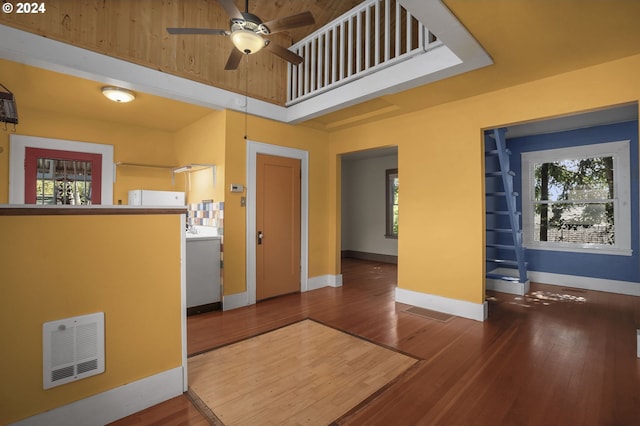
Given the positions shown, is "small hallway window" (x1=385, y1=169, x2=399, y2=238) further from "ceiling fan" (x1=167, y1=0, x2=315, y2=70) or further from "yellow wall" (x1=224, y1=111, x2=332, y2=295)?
"ceiling fan" (x1=167, y1=0, x2=315, y2=70)

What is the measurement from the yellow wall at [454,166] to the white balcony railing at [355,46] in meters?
0.97

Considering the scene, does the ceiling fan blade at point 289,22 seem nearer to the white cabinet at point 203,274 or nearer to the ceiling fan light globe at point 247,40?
the ceiling fan light globe at point 247,40

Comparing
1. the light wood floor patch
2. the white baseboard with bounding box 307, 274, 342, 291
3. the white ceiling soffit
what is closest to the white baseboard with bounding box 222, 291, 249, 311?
the light wood floor patch

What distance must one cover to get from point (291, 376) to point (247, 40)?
267cm

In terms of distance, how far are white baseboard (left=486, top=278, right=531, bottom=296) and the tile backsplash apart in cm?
428

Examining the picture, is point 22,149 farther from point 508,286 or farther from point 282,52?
point 508,286

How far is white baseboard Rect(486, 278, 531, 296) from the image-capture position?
15.3 feet

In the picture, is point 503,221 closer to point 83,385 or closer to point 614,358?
point 614,358

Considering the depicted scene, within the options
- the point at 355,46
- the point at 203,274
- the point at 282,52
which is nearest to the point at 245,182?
the point at 203,274

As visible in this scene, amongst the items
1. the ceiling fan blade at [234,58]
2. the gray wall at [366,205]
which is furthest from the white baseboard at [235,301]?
the gray wall at [366,205]

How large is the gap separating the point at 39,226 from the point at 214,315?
242cm

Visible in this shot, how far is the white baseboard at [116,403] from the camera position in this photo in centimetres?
167

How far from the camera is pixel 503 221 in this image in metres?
5.77

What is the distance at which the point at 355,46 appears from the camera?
4.15m
